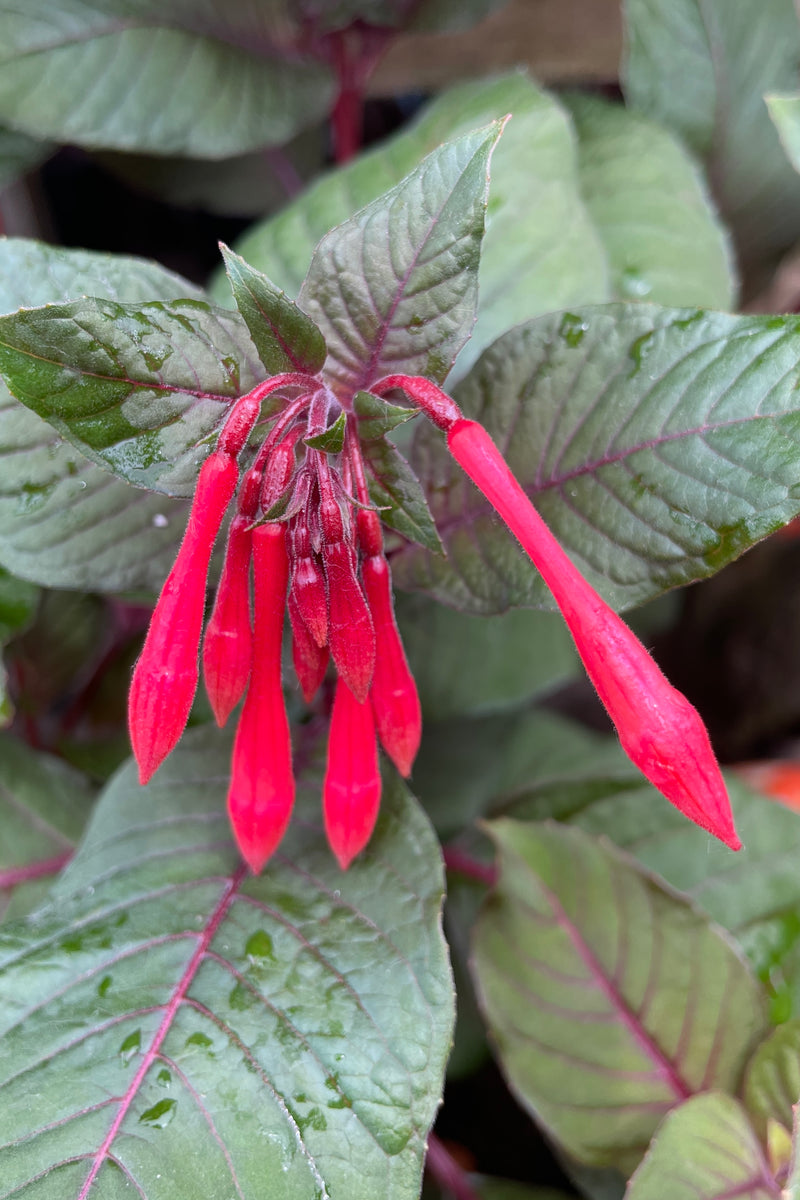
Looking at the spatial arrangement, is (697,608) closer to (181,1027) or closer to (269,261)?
(269,261)

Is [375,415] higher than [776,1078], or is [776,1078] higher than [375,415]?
[375,415]

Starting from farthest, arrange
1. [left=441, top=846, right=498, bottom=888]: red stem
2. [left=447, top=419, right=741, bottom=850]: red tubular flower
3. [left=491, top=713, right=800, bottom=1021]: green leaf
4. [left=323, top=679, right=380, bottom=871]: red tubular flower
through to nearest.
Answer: [left=441, top=846, right=498, bottom=888]: red stem < [left=491, top=713, right=800, bottom=1021]: green leaf < [left=323, top=679, right=380, bottom=871]: red tubular flower < [left=447, top=419, right=741, bottom=850]: red tubular flower

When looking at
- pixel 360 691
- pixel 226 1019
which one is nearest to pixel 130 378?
pixel 360 691

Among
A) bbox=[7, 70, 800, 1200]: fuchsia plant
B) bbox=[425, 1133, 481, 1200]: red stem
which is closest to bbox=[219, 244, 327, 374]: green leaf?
bbox=[7, 70, 800, 1200]: fuchsia plant

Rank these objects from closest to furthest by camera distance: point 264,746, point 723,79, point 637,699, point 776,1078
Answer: point 637,699
point 264,746
point 776,1078
point 723,79

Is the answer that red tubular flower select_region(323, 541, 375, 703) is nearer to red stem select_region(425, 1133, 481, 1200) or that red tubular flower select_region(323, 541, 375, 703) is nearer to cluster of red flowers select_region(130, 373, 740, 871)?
cluster of red flowers select_region(130, 373, 740, 871)

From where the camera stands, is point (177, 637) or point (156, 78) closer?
Result: point (177, 637)

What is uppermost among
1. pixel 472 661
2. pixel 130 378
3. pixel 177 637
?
pixel 130 378

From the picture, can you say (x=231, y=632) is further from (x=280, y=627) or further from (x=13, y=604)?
(x=13, y=604)
